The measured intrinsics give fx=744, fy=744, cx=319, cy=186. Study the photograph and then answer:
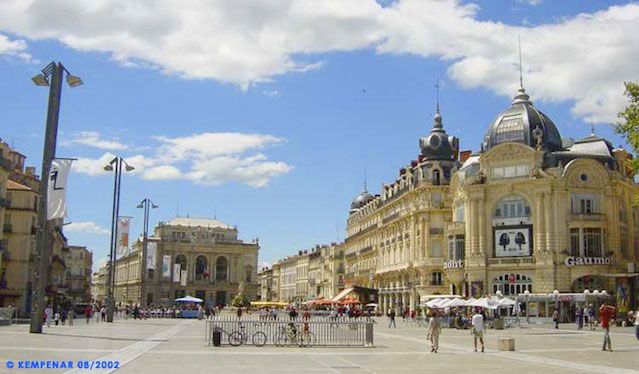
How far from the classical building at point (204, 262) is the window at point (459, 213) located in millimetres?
80719

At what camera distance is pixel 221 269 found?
156 metres

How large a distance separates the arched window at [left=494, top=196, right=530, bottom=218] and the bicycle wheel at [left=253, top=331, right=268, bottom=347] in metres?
43.1

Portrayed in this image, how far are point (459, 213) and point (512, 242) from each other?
23.7ft

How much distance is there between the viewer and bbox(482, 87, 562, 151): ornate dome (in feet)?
233

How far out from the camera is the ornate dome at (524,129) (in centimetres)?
7112

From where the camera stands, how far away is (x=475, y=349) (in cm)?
2973

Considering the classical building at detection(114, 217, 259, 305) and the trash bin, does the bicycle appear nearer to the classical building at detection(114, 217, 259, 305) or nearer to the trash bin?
the trash bin

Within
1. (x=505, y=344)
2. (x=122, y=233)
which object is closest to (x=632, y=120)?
(x=505, y=344)

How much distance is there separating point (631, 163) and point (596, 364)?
12.0m

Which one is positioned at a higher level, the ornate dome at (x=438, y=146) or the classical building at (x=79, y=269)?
the ornate dome at (x=438, y=146)

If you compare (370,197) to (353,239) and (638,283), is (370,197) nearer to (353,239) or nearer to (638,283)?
(353,239)

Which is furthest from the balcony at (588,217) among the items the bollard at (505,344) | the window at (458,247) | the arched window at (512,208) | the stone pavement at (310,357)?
the bollard at (505,344)

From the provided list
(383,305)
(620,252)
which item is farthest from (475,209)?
(383,305)

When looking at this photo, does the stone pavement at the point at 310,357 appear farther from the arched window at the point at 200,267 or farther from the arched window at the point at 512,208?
the arched window at the point at 200,267
